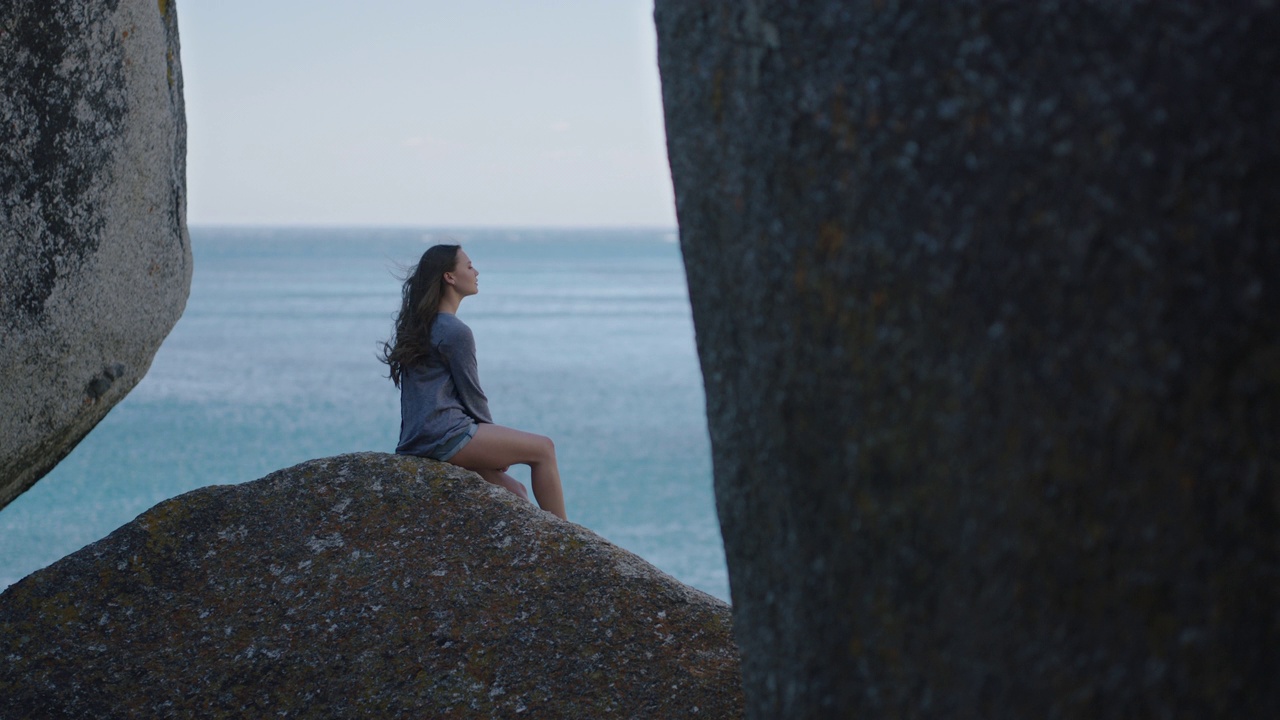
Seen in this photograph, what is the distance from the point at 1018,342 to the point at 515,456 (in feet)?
12.7

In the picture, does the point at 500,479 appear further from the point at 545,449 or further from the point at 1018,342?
the point at 1018,342

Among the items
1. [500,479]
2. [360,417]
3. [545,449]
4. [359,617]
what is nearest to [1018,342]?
[359,617]

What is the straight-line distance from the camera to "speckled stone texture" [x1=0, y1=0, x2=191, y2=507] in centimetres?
419

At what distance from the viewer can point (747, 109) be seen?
193 centimetres

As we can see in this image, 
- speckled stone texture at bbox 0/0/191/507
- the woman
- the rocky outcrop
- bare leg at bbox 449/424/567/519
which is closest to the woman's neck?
the woman

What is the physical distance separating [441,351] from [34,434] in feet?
5.67

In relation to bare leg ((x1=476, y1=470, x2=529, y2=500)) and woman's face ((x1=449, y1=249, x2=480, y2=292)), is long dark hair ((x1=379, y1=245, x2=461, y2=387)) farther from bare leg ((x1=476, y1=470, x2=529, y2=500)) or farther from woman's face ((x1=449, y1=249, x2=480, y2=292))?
bare leg ((x1=476, y1=470, x2=529, y2=500))

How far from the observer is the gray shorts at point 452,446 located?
17.0 ft

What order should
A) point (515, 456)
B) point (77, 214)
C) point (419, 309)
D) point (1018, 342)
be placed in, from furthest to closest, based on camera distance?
point (419, 309)
point (515, 456)
point (77, 214)
point (1018, 342)

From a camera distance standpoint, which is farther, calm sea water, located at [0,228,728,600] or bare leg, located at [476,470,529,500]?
calm sea water, located at [0,228,728,600]

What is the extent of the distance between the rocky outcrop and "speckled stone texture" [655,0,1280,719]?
5.75 ft

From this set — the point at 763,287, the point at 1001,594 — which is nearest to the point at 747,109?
the point at 763,287

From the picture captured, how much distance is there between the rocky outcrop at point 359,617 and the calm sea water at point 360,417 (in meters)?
2.13

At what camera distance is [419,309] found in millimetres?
5527
